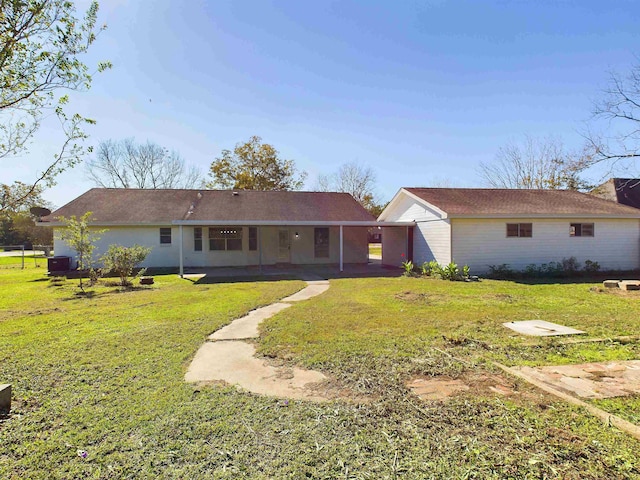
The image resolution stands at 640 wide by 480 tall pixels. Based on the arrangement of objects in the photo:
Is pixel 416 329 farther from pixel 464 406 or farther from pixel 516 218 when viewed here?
pixel 516 218

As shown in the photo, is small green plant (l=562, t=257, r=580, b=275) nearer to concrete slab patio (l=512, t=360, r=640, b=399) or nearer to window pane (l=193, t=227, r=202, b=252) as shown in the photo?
concrete slab patio (l=512, t=360, r=640, b=399)

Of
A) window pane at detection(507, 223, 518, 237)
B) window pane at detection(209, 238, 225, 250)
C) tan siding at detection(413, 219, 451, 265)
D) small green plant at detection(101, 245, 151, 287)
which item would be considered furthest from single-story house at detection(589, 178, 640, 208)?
small green plant at detection(101, 245, 151, 287)

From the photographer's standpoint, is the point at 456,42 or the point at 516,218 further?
the point at 516,218

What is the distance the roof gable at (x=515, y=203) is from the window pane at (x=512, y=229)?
0.54 metres

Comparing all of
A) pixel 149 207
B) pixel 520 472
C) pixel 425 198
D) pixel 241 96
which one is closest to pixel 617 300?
pixel 425 198

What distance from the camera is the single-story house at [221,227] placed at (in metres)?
16.2

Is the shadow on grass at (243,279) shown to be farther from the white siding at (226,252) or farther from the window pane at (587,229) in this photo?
the window pane at (587,229)

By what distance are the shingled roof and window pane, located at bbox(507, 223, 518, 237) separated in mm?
6233

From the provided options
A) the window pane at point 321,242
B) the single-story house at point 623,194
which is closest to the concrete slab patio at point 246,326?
the window pane at point 321,242

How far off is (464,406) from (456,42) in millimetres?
12780

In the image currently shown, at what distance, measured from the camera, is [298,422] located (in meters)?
2.90

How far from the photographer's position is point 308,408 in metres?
3.15

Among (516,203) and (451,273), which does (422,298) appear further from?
(516,203)

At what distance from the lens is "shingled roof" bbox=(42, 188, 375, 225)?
53.5ft
